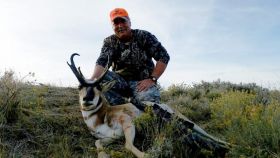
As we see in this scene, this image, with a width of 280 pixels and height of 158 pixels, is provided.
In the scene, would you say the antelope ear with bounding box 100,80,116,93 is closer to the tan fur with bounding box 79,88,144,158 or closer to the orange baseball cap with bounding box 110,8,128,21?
the tan fur with bounding box 79,88,144,158

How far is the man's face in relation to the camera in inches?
308

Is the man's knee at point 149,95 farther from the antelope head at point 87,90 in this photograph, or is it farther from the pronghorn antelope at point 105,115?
the antelope head at point 87,90

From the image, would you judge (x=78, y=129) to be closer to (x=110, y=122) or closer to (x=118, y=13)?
(x=110, y=122)

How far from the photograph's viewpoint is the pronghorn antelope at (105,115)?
645cm

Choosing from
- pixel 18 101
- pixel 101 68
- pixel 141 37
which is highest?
pixel 141 37

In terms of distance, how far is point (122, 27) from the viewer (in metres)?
7.82

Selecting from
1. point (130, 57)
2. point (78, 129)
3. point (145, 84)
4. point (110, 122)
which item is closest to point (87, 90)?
point (110, 122)

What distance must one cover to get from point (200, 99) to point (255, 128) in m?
4.56

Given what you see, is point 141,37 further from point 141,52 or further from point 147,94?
point 147,94

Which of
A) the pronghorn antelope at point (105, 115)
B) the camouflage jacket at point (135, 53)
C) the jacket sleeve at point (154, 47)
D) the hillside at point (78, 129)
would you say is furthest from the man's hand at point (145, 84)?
the hillside at point (78, 129)

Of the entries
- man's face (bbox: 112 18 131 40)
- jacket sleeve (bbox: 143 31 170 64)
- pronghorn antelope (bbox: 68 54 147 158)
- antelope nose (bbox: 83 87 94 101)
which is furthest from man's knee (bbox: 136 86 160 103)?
antelope nose (bbox: 83 87 94 101)

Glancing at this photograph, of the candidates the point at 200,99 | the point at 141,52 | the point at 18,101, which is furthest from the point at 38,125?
the point at 200,99

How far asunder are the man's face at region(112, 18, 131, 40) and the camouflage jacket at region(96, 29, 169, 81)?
0.51 feet

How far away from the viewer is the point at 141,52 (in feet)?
26.3
